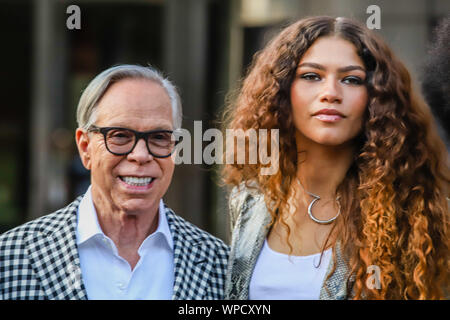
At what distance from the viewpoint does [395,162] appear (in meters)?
2.50

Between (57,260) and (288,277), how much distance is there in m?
0.88

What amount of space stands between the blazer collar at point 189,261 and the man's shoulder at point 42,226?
410 mm

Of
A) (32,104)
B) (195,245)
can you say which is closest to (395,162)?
(195,245)

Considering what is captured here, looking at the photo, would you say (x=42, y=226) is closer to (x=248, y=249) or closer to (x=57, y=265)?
(x=57, y=265)

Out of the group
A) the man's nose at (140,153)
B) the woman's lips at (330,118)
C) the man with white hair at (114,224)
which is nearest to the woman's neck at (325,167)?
the woman's lips at (330,118)

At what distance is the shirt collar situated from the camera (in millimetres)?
2453

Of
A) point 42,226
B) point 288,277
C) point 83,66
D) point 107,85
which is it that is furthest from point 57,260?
point 83,66

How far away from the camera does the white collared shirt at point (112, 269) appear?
2.43m

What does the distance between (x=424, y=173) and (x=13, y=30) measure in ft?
16.1

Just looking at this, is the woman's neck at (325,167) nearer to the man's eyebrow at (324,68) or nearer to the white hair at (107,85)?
the man's eyebrow at (324,68)
